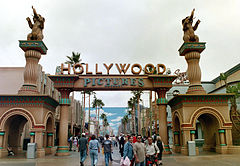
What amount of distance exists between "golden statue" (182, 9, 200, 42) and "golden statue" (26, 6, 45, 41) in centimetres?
1374

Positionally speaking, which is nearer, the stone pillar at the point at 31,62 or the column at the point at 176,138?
the stone pillar at the point at 31,62

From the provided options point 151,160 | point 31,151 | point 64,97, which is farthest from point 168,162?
point 64,97

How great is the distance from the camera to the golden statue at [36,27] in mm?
20703

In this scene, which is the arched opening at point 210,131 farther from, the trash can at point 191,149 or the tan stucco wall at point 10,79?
the tan stucco wall at point 10,79

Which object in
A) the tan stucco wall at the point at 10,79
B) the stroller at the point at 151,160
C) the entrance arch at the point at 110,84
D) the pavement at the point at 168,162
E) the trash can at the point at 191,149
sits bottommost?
the pavement at the point at 168,162

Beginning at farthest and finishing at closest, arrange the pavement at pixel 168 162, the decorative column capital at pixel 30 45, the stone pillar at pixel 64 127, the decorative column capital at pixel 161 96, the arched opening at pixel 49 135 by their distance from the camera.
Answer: the arched opening at pixel 49 135 → the decorative column capital at pixel 161 96 → the decorative column capital at pixel 30 45 → the stone pillar at pixel 64 127 → the pavement at pixel 168 162

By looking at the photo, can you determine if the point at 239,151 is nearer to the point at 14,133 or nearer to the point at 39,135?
the point at 39,135

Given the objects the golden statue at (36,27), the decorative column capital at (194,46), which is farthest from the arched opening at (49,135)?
the decorative column capital at (194,46)

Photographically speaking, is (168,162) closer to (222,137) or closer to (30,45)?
(222,137)

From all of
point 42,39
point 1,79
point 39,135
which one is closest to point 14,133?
point 39,135

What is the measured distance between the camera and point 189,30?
2161cm

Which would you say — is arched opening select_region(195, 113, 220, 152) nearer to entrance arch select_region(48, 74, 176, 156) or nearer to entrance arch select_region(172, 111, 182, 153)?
entrance arch select_region(172, 111, 182, 153)

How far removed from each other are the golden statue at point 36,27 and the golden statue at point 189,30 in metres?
13.7

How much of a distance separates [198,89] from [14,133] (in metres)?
18.1
